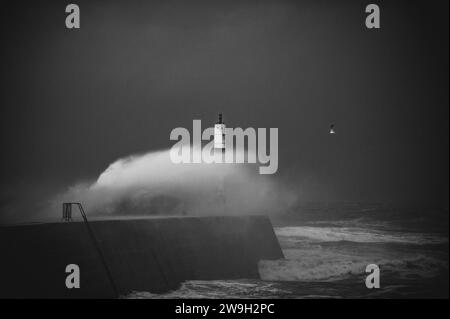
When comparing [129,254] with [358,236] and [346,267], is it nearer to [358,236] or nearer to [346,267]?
[346,267]

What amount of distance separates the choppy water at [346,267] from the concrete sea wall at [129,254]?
2.95 feet

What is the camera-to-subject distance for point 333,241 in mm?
65625

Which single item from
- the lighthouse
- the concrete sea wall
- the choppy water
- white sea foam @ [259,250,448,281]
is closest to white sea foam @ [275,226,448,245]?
the choppy water

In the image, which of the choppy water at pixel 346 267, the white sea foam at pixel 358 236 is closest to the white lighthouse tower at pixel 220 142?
the choppy water at pixel 346 267

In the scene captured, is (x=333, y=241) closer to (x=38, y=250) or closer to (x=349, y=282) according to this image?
(x=349, y=282)

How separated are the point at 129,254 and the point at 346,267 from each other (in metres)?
21.0

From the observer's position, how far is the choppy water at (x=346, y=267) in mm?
31625

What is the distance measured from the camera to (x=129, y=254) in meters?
28.0

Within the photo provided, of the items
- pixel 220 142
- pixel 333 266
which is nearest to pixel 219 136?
pixel 220 142

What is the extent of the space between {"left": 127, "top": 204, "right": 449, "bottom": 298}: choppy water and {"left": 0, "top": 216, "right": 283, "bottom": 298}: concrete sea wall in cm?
90

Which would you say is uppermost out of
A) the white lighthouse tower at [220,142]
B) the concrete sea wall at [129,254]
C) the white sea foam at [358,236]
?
the white lighthouse tower at [220,142]

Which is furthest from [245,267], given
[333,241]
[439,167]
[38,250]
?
[439,167]

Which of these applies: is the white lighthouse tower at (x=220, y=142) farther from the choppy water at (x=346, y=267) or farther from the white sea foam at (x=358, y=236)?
the white sea foam at (x=358, y=236)

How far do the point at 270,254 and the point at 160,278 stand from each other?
1404 centimetres
